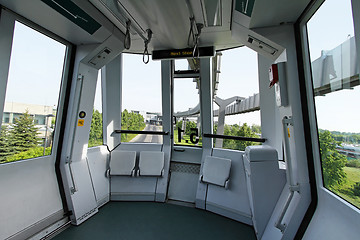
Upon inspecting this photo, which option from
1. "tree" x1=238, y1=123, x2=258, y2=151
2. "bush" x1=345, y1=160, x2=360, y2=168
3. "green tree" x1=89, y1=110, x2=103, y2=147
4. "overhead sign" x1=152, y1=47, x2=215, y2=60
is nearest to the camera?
"bush" x1=345, y1=160, x2=360, y2=168

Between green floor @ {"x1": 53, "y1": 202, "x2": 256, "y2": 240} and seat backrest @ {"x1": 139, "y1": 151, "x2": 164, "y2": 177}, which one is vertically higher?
seat backrest @ {"x1": 139, "y1": 151, "x2": 164, "y2": 177}

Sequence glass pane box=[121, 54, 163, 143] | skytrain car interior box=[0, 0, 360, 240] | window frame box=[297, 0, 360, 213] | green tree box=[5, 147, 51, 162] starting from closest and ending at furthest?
skytrain car interior box=[0, 0, 360, 240]
window frame box=[297, 0, 360, 213]
green tree box=[5, 147, 51, 162]
glass pane box=[121, 54, 163, 143]

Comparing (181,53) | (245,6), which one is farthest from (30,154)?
(245,6)

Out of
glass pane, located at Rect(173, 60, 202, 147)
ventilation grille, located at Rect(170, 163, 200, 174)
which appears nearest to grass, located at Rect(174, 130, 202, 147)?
glass pane, located at Rect(173, 60, 202, 147)

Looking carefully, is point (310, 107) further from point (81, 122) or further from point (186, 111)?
point (81, 122)

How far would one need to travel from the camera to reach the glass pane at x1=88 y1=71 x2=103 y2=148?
12.2 ft

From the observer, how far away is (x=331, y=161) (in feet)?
5.35

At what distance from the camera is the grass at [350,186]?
1.30 m

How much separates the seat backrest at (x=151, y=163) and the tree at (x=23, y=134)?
1.87m

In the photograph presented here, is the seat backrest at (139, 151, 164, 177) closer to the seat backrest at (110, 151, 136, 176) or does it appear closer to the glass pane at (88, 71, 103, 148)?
the seat backrest at (110, 151, 136, 176)

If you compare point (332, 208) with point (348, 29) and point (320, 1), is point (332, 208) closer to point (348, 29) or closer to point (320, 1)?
point (348, 29)

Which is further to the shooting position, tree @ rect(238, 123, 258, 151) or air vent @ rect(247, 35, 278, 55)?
tree @ rect(238, 123, 258, 151)

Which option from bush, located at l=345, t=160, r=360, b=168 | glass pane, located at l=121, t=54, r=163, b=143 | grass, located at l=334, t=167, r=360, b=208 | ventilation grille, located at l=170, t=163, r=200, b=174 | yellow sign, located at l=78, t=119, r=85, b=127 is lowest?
ventilation grille, located at l=170, t=163, r=200, b=174

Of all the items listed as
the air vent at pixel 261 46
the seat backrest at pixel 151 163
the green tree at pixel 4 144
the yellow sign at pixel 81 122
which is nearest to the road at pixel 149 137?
the seat backrest at pixel 151 163
